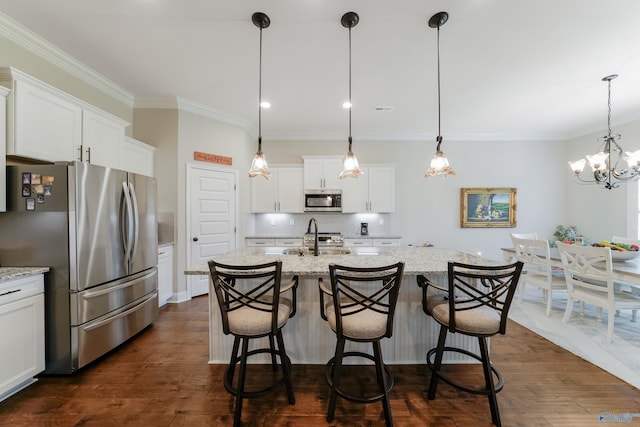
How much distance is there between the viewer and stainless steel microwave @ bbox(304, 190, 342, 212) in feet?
15.9

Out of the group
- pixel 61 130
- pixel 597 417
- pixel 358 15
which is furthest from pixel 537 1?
pixel 61 130

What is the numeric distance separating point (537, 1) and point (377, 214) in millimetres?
3642

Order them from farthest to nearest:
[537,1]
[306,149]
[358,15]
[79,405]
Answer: [306,149], [358,15], [537,1], [79,405]

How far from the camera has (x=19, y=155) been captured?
205cm

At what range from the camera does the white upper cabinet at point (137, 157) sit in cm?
311

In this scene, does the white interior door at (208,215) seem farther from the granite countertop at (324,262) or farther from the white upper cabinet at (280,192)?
the granite countertop at (324,262)

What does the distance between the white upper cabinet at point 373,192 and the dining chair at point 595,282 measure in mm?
2542

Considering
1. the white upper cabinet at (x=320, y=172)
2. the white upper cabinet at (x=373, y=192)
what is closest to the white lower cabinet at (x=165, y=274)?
the white upper cabinet at (x=320, y=172)

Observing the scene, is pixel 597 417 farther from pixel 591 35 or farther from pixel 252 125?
pixel 252 125

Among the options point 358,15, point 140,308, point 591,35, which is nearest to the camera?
point 358,15

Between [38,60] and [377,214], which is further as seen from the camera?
[377,214]

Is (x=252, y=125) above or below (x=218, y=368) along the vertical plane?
above

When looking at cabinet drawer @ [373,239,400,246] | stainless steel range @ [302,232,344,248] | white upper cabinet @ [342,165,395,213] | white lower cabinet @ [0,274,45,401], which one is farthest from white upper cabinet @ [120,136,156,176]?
cabinet drawer @ [373,239,400,246]

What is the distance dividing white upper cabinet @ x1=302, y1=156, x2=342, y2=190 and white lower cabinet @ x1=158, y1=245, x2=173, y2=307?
2.54 metres
